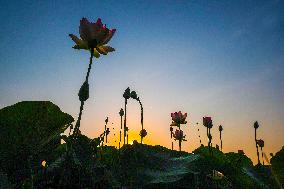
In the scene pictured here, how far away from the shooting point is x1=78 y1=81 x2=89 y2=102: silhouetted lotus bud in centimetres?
251

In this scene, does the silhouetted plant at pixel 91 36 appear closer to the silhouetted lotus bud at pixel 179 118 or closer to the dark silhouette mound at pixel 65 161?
the dark silhouette mound at pixel 65 161

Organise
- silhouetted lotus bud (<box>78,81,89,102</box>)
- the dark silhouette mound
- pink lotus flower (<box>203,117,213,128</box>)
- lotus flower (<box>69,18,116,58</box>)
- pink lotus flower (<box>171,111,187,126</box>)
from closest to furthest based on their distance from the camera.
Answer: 1. the dark silhouette mound
2. silhouetted lotus bud (<box>78,81,89,102</box>)
3. lotus flower (<box>69,18,116,58</box>)
4. pink lotus flower (<box>203,117,213,128</box>)
5. pink lotus flower (<box>171,111,187,126</box>)

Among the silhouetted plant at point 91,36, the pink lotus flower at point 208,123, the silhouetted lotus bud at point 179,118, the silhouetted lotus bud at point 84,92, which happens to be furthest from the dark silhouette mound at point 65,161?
the silhouetted lotus bud at point 179,118

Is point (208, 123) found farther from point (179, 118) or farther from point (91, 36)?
point (91, 36)

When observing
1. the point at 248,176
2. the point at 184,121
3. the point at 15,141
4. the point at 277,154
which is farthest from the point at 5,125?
the point at 184,121

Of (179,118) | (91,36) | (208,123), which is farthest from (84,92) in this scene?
(179,118)

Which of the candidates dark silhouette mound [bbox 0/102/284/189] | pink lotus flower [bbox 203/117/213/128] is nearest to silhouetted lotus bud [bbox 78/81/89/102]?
dark silhouette mound [bbox 0/102/284/189]

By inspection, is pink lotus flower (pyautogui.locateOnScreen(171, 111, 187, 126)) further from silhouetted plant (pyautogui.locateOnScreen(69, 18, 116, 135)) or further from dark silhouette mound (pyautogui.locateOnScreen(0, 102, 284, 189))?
silhouetted plant (pyautogui.locateOnScreen(69, 18, 116, 135))

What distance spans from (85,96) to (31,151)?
24.4 inches

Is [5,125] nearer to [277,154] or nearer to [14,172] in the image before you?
[14,172]

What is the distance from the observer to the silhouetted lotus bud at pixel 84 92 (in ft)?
8.23

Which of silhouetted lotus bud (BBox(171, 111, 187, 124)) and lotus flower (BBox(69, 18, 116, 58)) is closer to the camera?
lotus flower (BBox(69, 18, 116, 58))

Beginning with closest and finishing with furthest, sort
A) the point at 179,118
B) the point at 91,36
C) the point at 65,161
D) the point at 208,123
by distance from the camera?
the point at 65,161
the point at 91,36
the point at 208,123
the point at 179,118

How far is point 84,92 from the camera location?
2.54 meters
